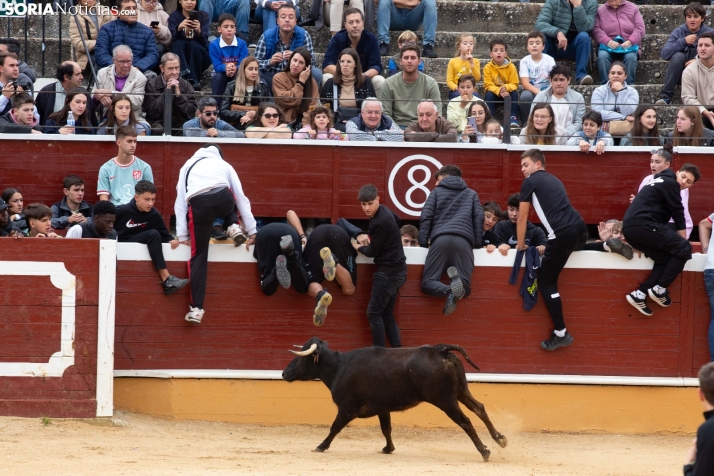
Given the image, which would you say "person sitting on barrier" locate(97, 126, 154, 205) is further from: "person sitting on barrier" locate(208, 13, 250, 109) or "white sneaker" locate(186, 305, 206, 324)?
"person sitting on barrier" locate(208, 13, 250, 109)

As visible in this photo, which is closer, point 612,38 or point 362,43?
point 362,43

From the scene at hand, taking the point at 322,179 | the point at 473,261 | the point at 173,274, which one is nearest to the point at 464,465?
the point at 473,261

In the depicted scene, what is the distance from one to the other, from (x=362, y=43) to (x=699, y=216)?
4000mm

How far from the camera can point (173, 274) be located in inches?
399

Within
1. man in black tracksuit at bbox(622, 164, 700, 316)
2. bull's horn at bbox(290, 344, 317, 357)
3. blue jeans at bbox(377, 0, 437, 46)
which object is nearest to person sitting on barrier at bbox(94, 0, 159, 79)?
blue jeans at bbox(377, 0, 437, 46)

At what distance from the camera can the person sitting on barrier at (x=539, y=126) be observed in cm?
1155

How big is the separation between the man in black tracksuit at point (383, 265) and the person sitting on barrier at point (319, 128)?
222cm

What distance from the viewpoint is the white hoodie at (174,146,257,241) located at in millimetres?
9656

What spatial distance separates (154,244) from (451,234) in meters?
2.50

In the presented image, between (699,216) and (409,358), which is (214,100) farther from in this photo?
(699,216)

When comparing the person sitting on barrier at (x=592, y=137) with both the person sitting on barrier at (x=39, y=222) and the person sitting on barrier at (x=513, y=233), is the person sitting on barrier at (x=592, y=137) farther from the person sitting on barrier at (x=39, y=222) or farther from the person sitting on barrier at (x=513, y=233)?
the person sitting on barrier at (x=39, y=222)

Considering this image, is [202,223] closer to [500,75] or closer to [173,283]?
[173,283]

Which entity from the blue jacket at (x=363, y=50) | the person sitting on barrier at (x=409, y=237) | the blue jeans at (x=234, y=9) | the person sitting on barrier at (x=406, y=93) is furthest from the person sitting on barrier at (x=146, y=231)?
the blue jeans at (x=234, y=9)

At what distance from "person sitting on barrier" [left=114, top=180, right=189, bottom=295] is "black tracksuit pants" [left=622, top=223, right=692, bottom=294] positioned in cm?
388
